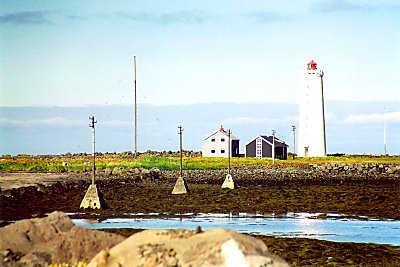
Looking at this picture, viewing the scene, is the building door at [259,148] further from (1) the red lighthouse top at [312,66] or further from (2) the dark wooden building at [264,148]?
(1) the red lighthouse top at [312,66]

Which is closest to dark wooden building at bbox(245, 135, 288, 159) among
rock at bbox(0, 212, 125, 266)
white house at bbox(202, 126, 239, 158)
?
white house at bbox(202, 126, 239, 158)

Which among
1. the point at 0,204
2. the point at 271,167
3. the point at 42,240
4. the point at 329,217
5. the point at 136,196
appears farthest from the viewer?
the point at 271,167

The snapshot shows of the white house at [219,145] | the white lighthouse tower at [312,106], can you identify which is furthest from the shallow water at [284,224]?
the white house at [219,145]

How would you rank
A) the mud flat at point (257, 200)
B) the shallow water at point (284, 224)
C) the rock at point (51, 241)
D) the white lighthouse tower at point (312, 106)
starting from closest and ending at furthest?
the rock at point (51, 241) → the mud flat at point (257, 200) → the shallow water at point (284, 224) → the white lighthouse tower at point (312, 106)

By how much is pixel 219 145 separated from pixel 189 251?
287 feet

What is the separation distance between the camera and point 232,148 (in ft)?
318

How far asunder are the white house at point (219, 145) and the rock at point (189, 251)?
8466 centimetres

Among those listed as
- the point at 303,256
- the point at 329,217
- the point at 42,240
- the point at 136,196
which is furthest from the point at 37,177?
the point at 42,240

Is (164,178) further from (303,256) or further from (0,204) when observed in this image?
(303,256)

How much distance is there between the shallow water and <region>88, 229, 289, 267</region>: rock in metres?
18.6

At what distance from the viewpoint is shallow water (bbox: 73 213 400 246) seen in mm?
29906

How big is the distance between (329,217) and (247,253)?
2971 centimetres

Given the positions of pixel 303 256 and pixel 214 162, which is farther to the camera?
pixel 214 162

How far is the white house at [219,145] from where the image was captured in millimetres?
95500
